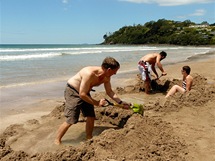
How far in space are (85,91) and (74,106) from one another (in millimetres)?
344

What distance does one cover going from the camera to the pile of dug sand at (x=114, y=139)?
3744 millimetres

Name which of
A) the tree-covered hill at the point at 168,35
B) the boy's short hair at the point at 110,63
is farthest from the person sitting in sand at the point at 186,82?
the tree-covered hill at the point at 168,35

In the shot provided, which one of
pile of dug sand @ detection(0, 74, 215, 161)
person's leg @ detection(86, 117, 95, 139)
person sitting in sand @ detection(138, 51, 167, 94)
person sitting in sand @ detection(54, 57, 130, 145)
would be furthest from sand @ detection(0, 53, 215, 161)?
person sitting in sand @ detection(138, 51, 167, 94)

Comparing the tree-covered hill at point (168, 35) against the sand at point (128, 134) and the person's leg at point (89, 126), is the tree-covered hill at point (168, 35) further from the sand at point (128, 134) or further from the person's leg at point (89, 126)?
the person's leg at point (89, 126)

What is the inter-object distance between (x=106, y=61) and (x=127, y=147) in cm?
123

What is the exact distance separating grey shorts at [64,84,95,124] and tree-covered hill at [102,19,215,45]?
74097mm

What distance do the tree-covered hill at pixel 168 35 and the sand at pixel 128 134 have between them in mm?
72630

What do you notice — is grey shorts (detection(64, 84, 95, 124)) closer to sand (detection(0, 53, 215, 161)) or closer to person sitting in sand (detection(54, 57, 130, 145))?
person sitting in sand (detection(54, 57, 130, 145))

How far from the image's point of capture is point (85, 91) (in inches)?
172

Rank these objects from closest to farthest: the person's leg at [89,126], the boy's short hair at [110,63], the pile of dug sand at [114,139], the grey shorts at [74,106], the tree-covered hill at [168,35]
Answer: the pile of dug sand at [114,139], the boy's short hair at [110,63], the grey shorts at [74,106], the person's leg at [89,126], the tree-covered hill at [168,35]

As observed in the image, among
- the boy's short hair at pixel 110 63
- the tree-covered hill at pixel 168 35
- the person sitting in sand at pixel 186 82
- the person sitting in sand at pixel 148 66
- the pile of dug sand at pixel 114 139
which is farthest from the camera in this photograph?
the tree-covered hill at pixel 168 35

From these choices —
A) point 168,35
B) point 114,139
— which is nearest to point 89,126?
point 114,139

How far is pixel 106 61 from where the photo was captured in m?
4.30

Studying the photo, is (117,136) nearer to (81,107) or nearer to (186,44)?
(81,107)
